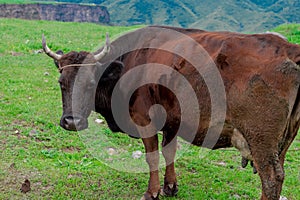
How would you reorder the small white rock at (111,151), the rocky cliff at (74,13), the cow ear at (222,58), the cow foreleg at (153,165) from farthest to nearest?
the rocky cliff at (74,13)
the small white rock at (111,151)
the cow foreleg at (153,165)
the cow ear at (222,58)

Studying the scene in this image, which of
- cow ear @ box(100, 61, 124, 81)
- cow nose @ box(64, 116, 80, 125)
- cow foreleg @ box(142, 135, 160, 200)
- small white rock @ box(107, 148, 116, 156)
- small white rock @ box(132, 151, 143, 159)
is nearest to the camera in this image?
cow nose @ box(64, 116, 80, 125)

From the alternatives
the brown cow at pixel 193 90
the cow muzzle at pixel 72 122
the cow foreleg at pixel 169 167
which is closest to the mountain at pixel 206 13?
the cow foreleg at pixel 169 167

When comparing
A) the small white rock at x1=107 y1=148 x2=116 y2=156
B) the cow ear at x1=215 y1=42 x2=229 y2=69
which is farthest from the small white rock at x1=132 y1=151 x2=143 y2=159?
the cow ear at x1=215 y1=42 x2=229 y2=69

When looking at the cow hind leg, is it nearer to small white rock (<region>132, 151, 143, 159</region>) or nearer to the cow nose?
the cow nose

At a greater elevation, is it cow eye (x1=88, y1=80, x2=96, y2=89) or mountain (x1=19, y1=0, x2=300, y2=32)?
cow eye (x1=88, y1=80, x2=96, y2=89)

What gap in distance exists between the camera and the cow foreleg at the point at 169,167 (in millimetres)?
6238

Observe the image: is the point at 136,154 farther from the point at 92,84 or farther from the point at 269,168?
the point at 269,168

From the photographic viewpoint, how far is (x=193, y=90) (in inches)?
200

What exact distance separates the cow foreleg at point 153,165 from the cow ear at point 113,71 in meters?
1.04

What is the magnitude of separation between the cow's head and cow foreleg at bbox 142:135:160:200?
1.01 metres

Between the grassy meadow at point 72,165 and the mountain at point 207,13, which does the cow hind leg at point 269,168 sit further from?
the mountain at point 207,13

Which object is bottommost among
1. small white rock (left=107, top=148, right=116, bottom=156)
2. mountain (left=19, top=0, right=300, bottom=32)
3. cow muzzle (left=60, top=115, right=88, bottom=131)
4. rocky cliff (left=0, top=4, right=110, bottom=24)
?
mountain (left=19, top=0, right=300, bottom=32)

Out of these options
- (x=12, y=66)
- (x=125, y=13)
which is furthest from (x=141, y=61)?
(x=125, y=13)

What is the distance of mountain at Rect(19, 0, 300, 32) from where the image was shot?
5369cm
